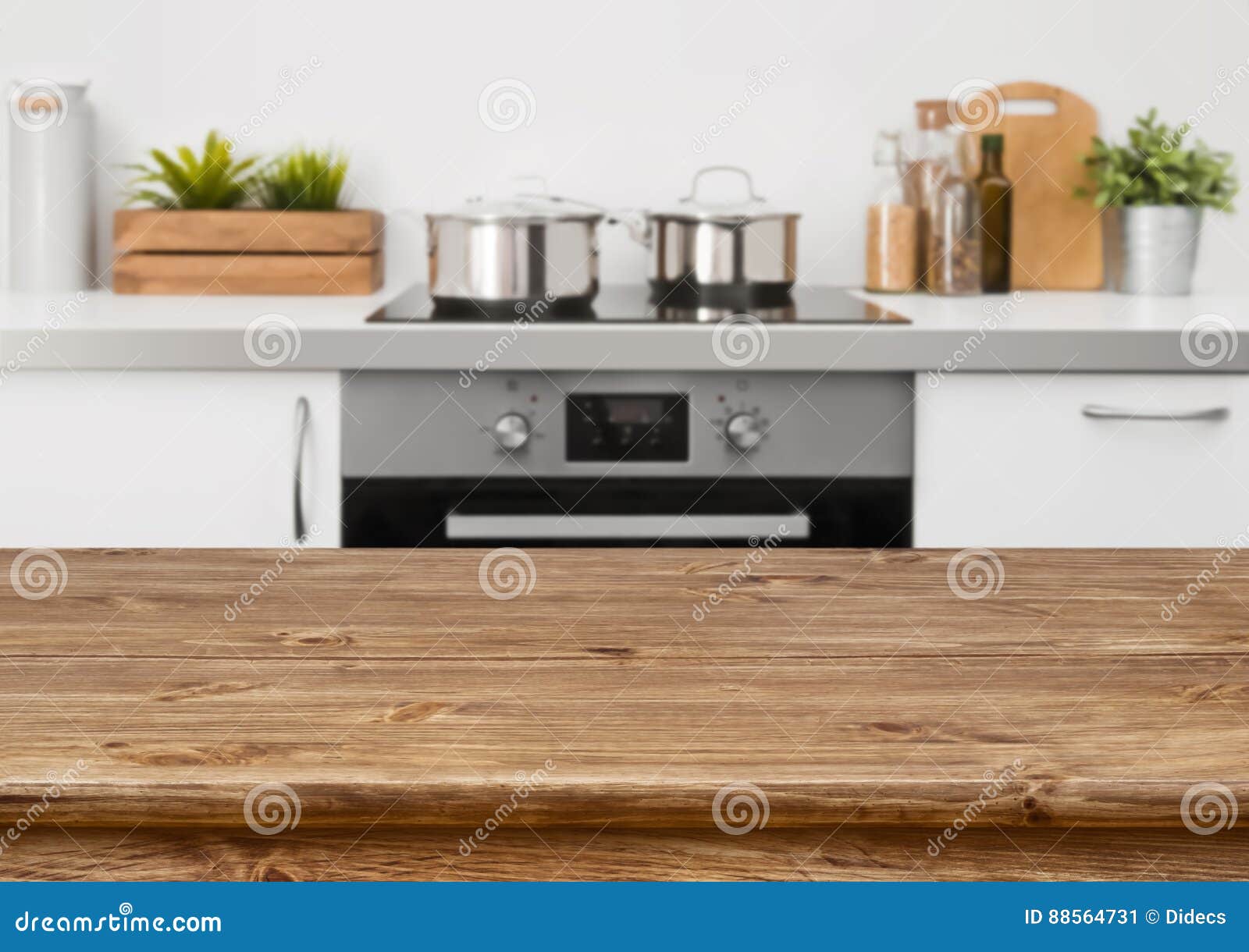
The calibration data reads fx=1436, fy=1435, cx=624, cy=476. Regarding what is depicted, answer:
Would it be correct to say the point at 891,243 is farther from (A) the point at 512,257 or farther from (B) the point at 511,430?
(B) the point at 511,430

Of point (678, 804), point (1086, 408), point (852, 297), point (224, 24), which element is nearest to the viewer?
point (678, 804)

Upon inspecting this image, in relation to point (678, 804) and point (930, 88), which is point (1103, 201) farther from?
point (678, 804)

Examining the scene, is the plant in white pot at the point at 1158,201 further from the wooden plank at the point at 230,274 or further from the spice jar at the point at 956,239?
the wooden plank at the point at 230,274

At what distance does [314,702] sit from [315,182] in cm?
181

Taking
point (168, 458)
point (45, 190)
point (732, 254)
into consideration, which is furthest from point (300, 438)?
point (45, 190)

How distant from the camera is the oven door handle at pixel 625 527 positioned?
1806mm

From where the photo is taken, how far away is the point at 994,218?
2.24 m

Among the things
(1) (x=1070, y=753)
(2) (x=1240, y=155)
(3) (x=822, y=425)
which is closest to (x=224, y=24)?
(3) (x=822, y=425)

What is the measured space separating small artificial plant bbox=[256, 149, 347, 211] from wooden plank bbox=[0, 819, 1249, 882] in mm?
1827

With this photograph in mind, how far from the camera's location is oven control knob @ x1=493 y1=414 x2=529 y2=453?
5.87 feet

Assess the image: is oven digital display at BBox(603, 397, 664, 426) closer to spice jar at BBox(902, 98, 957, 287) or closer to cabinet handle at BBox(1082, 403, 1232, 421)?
cabinet handle at BBox(1082, 403, 1232, 421)

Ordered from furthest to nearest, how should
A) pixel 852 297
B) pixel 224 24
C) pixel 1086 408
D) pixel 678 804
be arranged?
1. pixel 224 24
2. pixel 852 297
3. pixel 1086 408
4. pixel 678 804

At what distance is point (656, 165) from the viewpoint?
2.45m

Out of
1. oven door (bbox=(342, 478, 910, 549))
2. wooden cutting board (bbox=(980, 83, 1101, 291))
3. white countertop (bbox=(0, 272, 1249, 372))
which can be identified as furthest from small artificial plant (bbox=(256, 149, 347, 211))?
wooden cutting board (bbox=(980, 83, 1101, 291))
